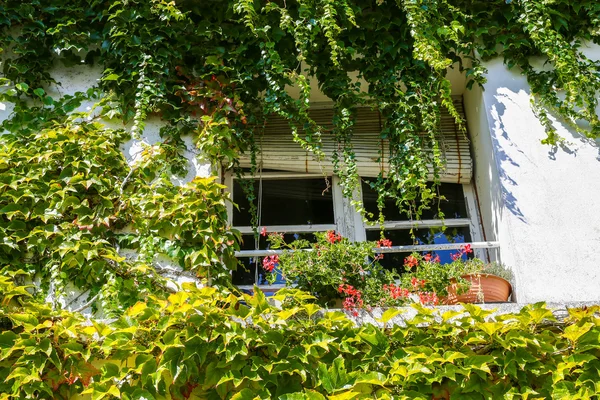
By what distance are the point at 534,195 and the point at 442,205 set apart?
832mm

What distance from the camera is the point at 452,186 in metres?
4.86

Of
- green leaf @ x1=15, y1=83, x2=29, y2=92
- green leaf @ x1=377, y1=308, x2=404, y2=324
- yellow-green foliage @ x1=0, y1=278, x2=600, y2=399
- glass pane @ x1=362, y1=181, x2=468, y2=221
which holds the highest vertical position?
green leaf @ x1=15, y1=83, x2=29, y2=92

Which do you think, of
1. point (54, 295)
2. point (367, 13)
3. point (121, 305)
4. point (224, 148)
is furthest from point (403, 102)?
point (54, 295)

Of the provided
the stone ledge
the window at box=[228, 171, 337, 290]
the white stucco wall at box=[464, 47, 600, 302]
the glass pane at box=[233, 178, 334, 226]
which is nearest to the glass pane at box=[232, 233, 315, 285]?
the window at box=[228, 171, 337, 290]

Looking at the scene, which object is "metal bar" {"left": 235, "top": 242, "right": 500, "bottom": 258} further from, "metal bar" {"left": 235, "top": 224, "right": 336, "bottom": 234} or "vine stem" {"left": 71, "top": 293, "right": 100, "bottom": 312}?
"vine stem" {"left": 71, "top": 293, "right": 100, "bottom": 312}

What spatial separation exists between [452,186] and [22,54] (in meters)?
3.04

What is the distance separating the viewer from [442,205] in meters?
4.83

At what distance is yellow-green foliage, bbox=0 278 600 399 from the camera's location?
323 centimetres

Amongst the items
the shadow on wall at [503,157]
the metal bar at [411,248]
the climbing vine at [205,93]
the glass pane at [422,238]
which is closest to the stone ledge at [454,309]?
the metal bar at [411,248]

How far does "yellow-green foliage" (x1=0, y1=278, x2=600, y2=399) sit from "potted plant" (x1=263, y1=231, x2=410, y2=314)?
0.37 meters

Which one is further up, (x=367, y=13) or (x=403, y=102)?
(x=367, y=13)

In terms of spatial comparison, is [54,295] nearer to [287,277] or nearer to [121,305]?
[121,305]

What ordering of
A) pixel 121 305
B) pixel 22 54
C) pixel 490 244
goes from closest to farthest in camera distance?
pixel 121 305 < pixel 490 244 < pixel 22 54

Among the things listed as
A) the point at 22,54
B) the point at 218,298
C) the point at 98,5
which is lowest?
the point at 218,298
